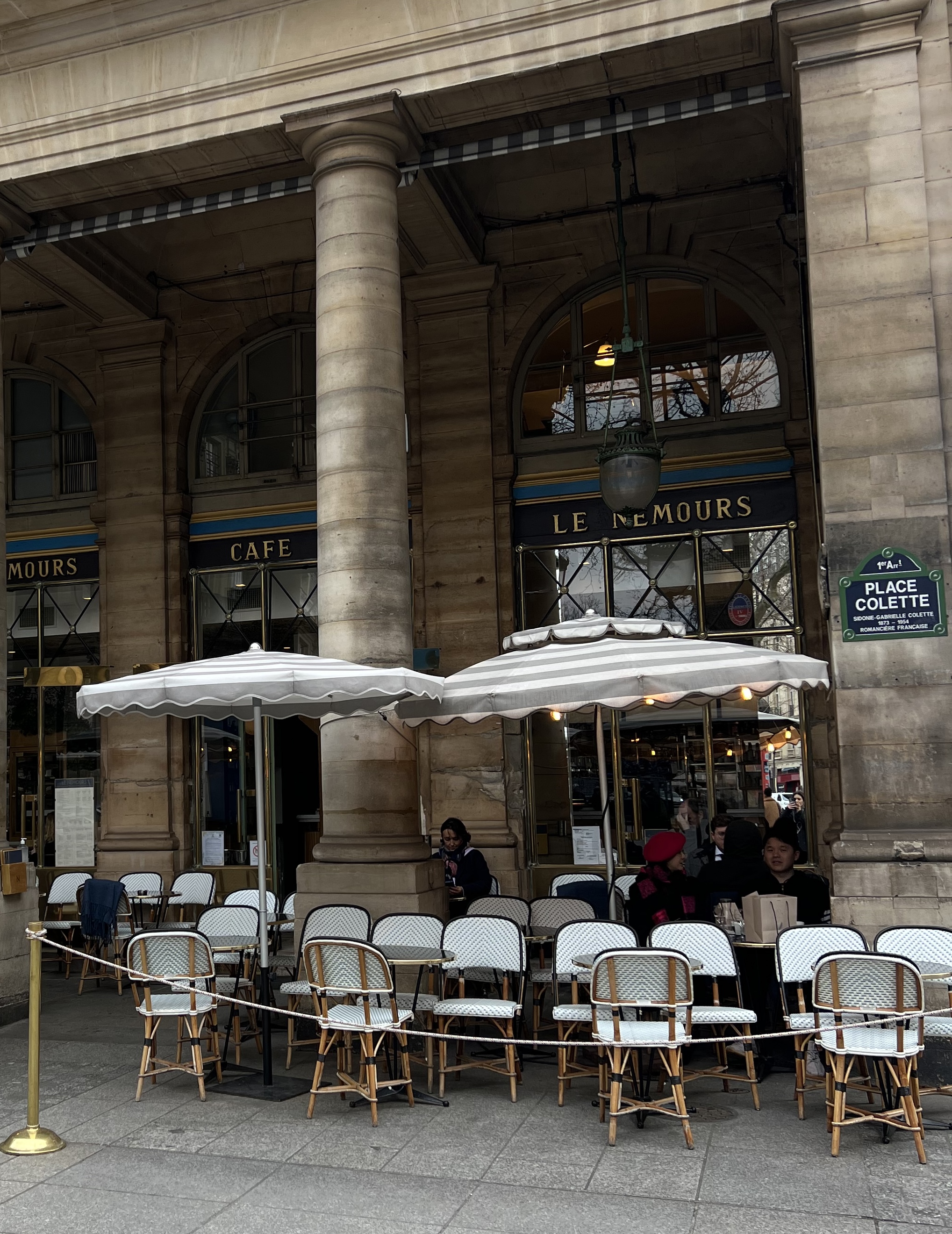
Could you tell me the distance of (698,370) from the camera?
553 inches

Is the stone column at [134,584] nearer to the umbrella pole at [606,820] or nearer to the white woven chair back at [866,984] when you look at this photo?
the umbrella pole at [606,820]

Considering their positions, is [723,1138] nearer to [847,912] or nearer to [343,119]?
[847,912]

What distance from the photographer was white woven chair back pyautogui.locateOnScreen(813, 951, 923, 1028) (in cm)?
602

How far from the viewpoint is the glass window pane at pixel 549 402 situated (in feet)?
47.5

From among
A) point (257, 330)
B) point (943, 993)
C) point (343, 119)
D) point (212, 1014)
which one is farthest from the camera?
point (257, 330)

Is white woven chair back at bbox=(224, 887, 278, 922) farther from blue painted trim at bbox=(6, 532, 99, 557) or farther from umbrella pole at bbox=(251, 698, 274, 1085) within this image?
blue painted trim at bbox=(6, 532, 99, 557)

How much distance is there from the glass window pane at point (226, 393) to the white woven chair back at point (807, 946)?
11.5 m

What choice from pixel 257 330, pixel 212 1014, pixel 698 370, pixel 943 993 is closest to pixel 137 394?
pixel 257 330

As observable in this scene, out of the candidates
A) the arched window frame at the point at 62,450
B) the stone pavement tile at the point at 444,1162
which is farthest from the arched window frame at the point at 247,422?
the stone pavement tile at the point at 444,1162

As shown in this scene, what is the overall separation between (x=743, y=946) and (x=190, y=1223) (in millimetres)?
3817

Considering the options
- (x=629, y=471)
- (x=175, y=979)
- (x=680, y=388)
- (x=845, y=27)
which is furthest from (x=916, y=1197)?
(x=680, y=388)

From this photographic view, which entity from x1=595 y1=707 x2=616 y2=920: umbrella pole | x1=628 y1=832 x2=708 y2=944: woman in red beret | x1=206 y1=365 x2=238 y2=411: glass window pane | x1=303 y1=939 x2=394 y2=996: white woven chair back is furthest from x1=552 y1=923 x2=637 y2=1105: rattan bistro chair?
x1=206 y1=365 x2=238 y2=411: glass window pane

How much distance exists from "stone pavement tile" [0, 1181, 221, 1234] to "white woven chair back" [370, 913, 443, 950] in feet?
9.24

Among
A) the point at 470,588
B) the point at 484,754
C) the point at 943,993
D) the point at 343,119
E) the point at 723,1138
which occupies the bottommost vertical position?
the point at 723,1138
